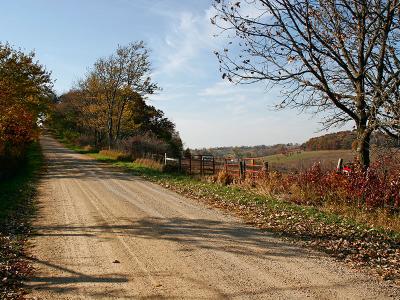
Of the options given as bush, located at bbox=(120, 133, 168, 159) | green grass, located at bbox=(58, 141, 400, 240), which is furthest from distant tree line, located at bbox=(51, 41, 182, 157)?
green grass, located at bbox=(58, 141, 400, 240)

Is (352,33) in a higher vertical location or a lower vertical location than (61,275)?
higher

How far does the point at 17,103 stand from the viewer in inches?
841

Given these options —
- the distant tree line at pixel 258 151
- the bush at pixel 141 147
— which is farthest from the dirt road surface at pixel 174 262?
the bush at pixel 141 147

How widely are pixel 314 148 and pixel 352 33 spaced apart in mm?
15725

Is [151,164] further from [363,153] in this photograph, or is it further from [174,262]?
[174,262]

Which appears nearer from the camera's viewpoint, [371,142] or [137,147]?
[371,142]

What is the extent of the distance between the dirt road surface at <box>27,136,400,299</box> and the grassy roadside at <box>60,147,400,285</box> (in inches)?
21.2

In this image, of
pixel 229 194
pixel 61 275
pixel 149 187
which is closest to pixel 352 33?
pixel 229 194

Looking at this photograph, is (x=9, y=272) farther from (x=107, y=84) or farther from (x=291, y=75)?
(x=107, y=84)

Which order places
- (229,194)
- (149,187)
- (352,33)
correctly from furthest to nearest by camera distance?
1. (149,187)
2. (229,194)
3. (352,33)

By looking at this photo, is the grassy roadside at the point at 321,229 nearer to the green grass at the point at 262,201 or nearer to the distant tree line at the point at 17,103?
the green grass at the point at 262,201

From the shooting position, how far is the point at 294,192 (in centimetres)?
1454

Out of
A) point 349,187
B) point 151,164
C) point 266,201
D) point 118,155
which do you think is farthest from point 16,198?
point 118,155

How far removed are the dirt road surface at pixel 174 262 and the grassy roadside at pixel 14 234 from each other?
11.2 inches
